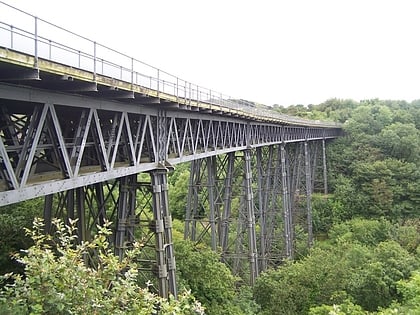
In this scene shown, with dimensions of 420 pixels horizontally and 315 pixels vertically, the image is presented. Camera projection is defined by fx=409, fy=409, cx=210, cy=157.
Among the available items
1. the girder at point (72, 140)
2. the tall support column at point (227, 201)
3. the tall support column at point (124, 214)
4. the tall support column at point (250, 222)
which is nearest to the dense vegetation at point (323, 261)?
the tall support column at point (124, 214)

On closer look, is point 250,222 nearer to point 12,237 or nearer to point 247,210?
point 247,210

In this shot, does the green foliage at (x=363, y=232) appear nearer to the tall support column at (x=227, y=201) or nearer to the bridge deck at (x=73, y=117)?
the tall support column at (x=227, y=201)

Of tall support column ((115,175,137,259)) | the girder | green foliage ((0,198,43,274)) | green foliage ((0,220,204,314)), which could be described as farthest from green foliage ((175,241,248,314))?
green foliage ((0,220,204,314))

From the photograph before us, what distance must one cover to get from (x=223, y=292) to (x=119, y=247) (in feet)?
19.7

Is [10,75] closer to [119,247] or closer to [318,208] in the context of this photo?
[119,247]

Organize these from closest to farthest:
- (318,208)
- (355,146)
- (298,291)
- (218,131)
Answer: (218,131)
(298,291)
(318,208)
(355,146)

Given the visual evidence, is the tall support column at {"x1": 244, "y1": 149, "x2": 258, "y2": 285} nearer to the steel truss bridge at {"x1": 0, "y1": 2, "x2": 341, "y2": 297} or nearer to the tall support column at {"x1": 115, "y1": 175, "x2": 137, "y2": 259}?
the steel truss bridge at {"x1": 0, "y1": 2, "x2": 341, "y2": 297}

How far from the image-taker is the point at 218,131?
623 inches

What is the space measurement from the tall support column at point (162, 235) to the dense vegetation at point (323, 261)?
0.93 m

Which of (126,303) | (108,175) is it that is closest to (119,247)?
(108,175)

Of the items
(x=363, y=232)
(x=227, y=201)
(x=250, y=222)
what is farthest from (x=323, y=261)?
(x=363, y=232)

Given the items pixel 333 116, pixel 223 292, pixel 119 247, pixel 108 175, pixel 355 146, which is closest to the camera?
pixel 108 175

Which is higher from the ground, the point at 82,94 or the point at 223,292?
the point at 82,94

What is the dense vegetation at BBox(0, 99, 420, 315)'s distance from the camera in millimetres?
4484
